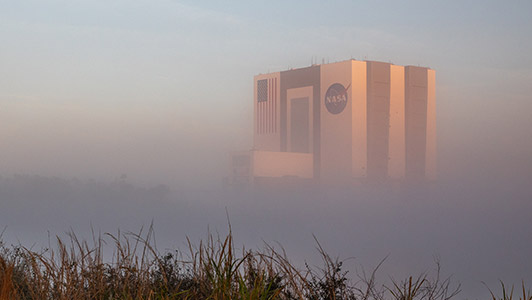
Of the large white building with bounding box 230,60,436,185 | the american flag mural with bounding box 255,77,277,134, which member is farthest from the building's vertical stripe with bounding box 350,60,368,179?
the american flag mural with bounding box 255,77,277,134

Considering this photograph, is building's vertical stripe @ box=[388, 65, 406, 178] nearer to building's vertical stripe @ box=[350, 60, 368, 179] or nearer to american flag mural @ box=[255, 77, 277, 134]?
building's vertical stripe @ box=[350, 60, 368, 179]

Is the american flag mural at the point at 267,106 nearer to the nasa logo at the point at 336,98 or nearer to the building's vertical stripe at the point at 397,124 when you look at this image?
the nasa logo at the point at 336,98

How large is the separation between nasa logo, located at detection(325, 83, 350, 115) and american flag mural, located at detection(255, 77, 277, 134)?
710cm

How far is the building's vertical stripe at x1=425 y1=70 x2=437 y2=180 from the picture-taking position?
68062mm

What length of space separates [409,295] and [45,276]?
3.54m

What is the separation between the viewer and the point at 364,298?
6227mm

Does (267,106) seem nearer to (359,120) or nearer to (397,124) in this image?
(359,120)

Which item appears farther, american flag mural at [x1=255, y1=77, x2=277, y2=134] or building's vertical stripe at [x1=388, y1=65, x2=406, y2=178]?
american flag mural at [x1=255, y1=77, x2=277, y2=134]

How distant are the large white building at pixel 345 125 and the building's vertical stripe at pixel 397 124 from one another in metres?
0.10

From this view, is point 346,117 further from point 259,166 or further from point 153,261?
point 153,261

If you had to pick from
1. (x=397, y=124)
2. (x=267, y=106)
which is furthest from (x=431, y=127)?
(x=267, y=106)

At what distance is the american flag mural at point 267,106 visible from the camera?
71500 millimetres

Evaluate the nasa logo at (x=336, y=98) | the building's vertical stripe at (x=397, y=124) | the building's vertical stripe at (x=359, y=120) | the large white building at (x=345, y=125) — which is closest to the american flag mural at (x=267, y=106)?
the large white building at (x=345, y=125)

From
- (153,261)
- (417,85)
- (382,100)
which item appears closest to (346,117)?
(382,100)
